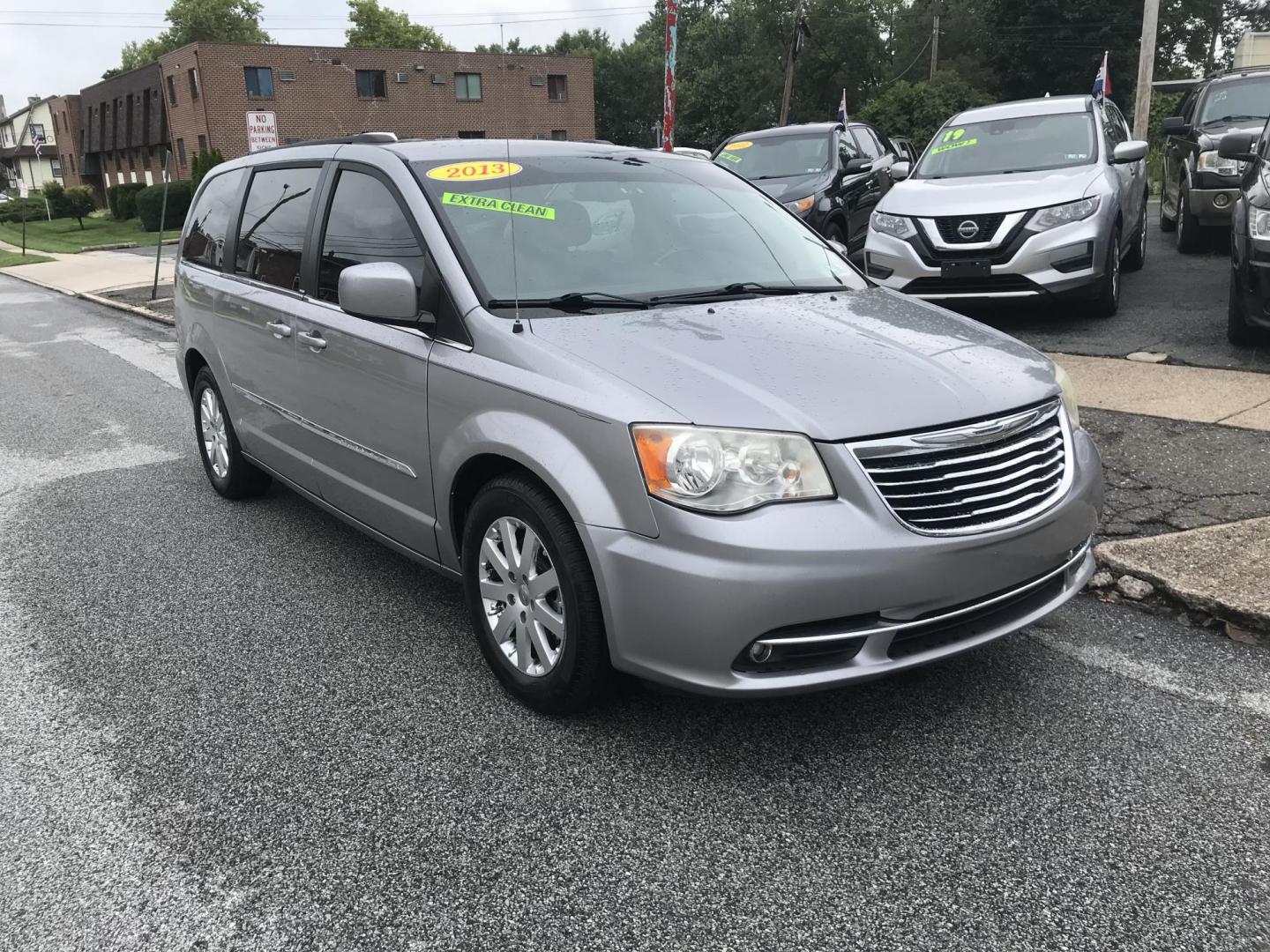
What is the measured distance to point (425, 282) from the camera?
11.8ft

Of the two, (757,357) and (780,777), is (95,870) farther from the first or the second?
(757,357)

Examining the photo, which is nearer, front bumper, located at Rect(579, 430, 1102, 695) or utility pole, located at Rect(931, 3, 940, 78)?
front bumper, located at Rect(579, 430, 1102, 695)

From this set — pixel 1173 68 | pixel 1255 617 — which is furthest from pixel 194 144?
pixel 1255 617

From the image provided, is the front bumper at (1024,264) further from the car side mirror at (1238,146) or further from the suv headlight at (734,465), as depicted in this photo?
the suv headlight at (734,465)

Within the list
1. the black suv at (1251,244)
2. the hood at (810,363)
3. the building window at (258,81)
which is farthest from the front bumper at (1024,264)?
the building window at (258,81)

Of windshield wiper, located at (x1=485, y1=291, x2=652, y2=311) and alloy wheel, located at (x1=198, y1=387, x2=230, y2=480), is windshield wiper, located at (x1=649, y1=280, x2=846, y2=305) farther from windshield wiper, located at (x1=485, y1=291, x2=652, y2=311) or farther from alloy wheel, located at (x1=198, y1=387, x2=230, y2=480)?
alloy wheel, located at (x1=198, y1=387, x2=230, y2=480)

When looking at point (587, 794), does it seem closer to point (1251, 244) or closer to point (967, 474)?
point (967, 474)

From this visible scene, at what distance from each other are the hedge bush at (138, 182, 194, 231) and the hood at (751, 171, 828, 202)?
3144 centimetres

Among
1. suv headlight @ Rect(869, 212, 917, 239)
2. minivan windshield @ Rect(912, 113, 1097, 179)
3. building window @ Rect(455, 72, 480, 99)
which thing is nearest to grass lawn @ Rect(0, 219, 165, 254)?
building window @ Rect(455, 72, 480, 99)

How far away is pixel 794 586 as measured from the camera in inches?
106

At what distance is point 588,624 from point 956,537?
1.02 metres

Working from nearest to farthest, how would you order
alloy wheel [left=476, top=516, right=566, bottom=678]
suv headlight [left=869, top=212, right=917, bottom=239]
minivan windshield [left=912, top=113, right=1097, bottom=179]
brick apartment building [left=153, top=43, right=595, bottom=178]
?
alloy wheel [left=476, top=516, right=566, bottom=678]
suv headlight [left=869, top=212, right=917, bottom=239]
minivan windshield [left=912, top=113, right=1097, bottom=179]
brick apartment building [left=153, top=43, right=595, bottom=178]

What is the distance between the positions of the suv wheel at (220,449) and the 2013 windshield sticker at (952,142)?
700 centimetres

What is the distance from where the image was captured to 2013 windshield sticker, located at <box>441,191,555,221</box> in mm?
3795
